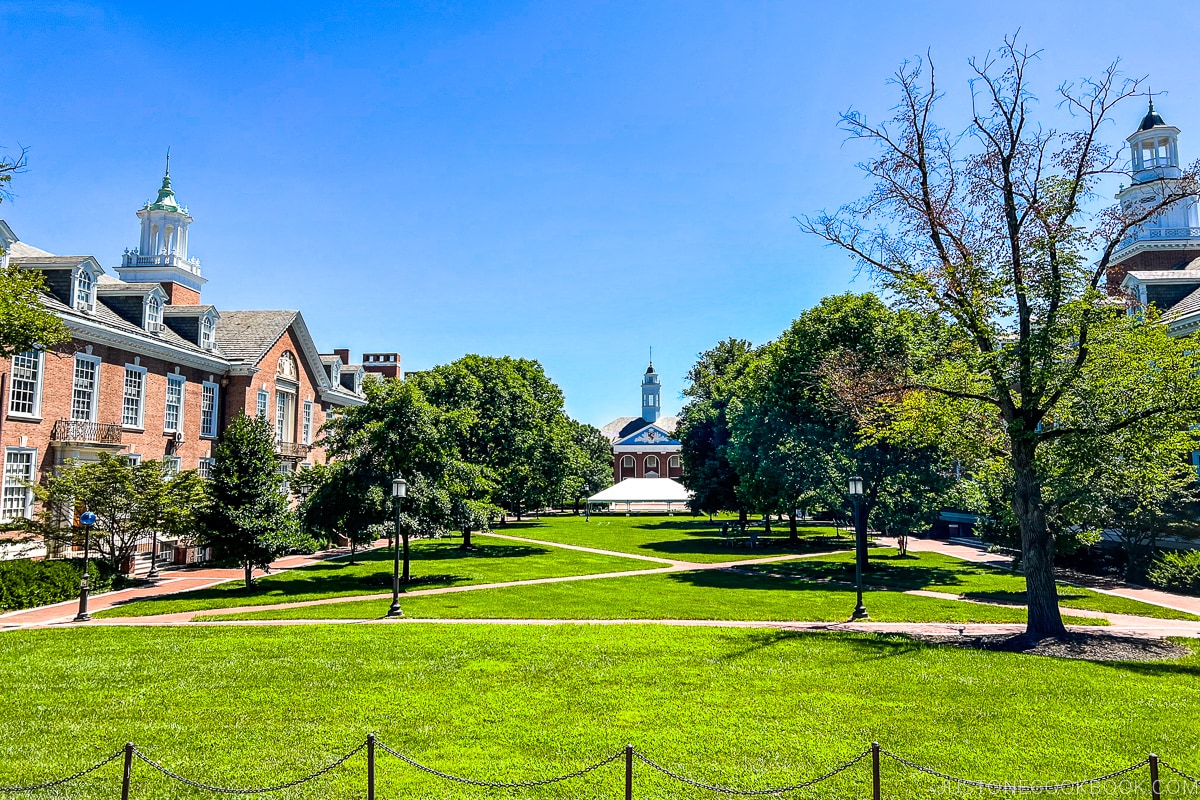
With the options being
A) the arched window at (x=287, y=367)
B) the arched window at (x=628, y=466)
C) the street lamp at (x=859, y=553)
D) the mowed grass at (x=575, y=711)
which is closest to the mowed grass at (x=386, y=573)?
the mowed grass at (x=575, y=711)

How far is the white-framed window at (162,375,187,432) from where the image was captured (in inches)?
1248

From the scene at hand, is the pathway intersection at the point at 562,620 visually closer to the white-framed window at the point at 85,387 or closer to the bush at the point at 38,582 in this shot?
the bush at the point at 38,582

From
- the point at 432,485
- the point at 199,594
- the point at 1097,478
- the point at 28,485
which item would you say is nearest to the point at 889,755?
the point at 1097,478

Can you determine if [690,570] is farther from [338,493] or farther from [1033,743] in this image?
[1033,743]

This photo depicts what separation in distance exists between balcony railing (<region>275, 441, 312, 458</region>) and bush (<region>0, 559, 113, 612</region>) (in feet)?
51.0

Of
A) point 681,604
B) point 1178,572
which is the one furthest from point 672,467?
point 1178,572

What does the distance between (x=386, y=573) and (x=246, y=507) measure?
6.78m

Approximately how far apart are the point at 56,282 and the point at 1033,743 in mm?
32019

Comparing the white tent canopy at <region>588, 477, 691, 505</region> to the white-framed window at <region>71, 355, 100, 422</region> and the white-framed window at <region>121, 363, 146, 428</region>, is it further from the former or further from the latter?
the white-framed window at <region>71, 355, 100, 422</region>

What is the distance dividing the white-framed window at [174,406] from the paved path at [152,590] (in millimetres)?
6312

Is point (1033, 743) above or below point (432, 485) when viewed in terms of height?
below

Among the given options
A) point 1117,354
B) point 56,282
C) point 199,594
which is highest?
point 56,282

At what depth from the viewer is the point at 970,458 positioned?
793 inches

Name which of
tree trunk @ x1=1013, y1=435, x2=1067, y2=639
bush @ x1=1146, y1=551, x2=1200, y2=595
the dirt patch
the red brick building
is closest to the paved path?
the red brick building
